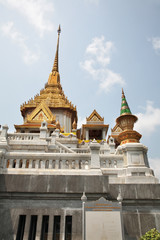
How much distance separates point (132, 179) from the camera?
7.22m

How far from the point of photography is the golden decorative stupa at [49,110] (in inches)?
1154

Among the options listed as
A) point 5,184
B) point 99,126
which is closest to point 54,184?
point 5,184

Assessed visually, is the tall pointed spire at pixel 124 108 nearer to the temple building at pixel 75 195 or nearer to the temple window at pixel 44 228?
the temple building at pixel 75 195

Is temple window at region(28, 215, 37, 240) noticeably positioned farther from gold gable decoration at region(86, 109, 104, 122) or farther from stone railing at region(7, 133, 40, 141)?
gold gable decoration at region(86, 109, 104, 122)

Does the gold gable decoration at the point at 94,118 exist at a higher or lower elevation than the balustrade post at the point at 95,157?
higher

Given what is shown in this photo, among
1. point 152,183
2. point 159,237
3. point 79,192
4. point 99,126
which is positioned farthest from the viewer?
point 99,126

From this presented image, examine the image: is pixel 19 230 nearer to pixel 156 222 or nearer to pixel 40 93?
pixel 156 222

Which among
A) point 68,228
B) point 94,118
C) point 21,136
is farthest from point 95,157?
point 94,118

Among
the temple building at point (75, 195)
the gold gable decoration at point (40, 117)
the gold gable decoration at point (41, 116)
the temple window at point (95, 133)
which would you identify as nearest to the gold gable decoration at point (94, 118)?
the temple window at point (95, 133)

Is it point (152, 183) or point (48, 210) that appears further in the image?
point (152, 183)

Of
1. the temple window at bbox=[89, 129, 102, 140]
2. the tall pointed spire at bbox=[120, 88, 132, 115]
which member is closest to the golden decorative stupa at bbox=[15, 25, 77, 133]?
the temple window at bbox=[89, 129, 102, 140]

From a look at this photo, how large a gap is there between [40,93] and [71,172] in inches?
1495

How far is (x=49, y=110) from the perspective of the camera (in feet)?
105

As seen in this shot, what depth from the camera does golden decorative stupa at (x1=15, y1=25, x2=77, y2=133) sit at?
2932cm
